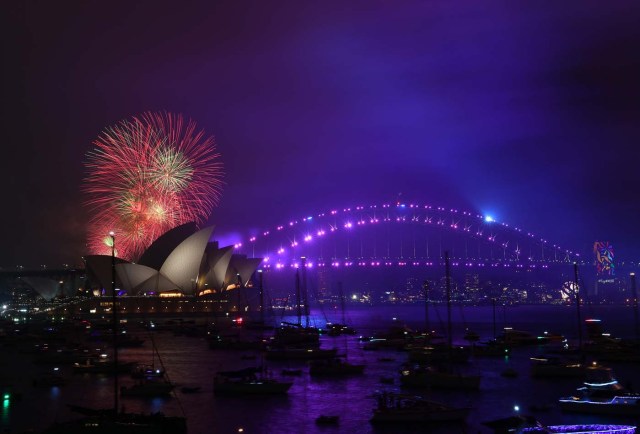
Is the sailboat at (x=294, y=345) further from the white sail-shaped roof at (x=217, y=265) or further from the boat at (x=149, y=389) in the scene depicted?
the white sail-shaped roof at (x=217, y=265)

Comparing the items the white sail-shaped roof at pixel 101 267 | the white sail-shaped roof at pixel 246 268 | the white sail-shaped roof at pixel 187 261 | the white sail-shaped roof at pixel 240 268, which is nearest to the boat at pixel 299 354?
the white sail-shaped roof at pixel 187 261

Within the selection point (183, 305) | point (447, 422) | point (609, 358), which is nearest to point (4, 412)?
point (447, 422)

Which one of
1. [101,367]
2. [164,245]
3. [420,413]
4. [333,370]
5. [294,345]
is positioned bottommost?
[333,370]

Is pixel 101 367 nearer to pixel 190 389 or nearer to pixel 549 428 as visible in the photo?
pixel 190 389

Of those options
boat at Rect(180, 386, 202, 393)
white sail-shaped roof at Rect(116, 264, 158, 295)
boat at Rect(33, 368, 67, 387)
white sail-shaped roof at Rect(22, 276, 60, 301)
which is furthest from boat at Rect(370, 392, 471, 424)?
white sail-shaped roof at Rect(22, 276, 60, 301)

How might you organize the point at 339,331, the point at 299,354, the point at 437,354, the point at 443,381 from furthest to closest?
the point at 339,331, the point at 299,354, the point at 437,354, the point at 443,381

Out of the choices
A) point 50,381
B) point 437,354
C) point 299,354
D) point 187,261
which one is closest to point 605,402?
point 437,354

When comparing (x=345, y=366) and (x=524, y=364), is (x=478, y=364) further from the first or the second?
(x=345, y=366)
